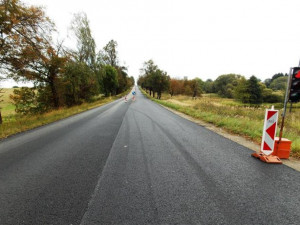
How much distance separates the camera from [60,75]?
1355 cm

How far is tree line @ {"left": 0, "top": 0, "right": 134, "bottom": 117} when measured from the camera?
730cm

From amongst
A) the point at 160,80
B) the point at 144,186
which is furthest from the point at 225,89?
the point at 144,186

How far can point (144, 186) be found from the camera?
2.36 m

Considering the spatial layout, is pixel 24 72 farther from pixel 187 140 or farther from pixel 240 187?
pixel 240 187

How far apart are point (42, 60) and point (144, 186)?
12.7 meters

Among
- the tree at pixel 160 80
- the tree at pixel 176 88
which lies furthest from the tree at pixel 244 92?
the tree at pixel 160 80

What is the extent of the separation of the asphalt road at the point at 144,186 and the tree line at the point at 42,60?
6.94 meters

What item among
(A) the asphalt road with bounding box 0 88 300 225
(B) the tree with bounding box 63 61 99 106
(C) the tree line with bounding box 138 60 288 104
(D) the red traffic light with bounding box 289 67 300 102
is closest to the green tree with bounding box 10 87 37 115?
(B) the tree with bounding box 63 61 99 106

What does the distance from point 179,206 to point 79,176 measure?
2039mm

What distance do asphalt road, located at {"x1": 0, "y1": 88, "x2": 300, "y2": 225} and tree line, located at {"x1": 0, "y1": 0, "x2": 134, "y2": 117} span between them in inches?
273

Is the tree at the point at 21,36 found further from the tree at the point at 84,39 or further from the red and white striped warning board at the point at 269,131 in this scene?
the red and white striped warning board at the point at 269,131

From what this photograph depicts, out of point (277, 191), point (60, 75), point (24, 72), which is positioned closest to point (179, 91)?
point (60, 75)

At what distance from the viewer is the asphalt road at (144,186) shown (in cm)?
176

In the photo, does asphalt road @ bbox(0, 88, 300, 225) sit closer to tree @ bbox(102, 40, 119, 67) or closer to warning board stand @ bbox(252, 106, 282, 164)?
→ warning board stand @ bbox(252, 106, 282, 164)
